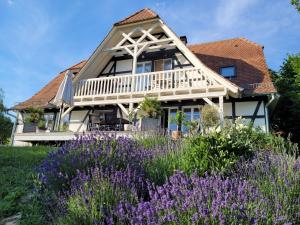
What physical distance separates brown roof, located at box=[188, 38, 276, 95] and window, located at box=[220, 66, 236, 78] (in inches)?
6.9

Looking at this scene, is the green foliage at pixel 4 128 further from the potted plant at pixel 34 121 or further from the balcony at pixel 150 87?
the balcony at pixel 150 87

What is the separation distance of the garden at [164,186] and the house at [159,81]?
284 inches

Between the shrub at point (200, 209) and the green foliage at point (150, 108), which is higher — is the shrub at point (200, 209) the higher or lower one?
the lower one

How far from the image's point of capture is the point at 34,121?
1420 cm

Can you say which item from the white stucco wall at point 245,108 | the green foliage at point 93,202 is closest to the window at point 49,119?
the white stucco wall at point 245,108

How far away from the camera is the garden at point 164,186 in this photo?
2654mm

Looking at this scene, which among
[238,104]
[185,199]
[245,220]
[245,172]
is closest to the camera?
[245,220]

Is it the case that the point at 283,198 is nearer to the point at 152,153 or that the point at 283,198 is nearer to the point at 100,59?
the point at 152,153

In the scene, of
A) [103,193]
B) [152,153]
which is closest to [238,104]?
[152,153]

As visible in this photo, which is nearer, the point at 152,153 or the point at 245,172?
the point at 245,172

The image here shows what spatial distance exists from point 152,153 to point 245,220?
251cm

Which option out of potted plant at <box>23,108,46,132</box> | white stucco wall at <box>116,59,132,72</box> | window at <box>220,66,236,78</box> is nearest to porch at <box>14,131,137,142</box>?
potted plant at <box>23,108,46,132</box>

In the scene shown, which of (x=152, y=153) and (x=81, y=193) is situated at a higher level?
(x=152, y=153)

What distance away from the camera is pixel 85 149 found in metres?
4.39
